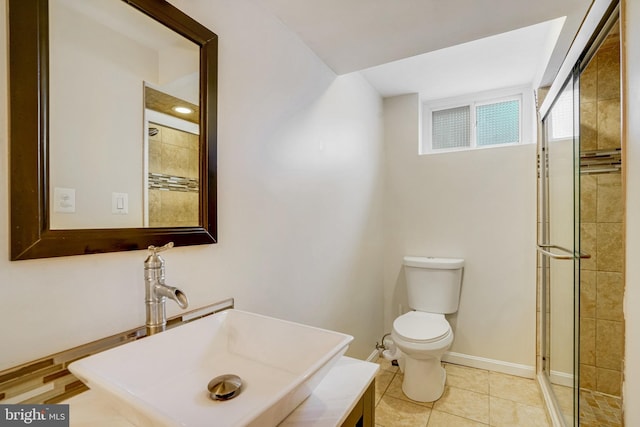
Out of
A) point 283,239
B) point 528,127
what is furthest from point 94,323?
point 528,127

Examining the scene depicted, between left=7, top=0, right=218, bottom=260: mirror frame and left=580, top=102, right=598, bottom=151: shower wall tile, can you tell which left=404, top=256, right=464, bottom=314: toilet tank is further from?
left=7, top=0, right=218, bottom=260: mirror frame

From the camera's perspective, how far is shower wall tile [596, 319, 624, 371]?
55.2 inches

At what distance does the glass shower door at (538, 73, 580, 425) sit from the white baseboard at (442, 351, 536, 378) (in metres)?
0.22

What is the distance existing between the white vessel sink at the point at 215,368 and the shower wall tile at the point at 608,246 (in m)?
1.35

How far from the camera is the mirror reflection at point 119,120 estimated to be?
0.73 meters

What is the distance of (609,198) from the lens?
1432mm

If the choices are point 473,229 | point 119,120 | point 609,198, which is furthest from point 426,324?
point 119,120

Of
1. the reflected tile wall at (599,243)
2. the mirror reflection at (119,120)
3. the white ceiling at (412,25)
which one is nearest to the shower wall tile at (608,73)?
the reflected tile wall at (599,243)

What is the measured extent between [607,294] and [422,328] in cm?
98

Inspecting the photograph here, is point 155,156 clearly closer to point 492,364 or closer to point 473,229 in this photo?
point 473,229

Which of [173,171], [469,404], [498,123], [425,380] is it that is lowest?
[469,404]

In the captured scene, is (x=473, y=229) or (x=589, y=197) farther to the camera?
(x=473, y=229)

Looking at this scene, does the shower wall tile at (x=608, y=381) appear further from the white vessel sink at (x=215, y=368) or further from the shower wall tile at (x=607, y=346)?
the white vessel sink at (x=215, y=368)

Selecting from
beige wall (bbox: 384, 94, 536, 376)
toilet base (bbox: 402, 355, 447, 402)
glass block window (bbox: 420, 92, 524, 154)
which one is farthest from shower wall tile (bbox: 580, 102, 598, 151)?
toilet base (bbox: 402, 355, 447, 402)
